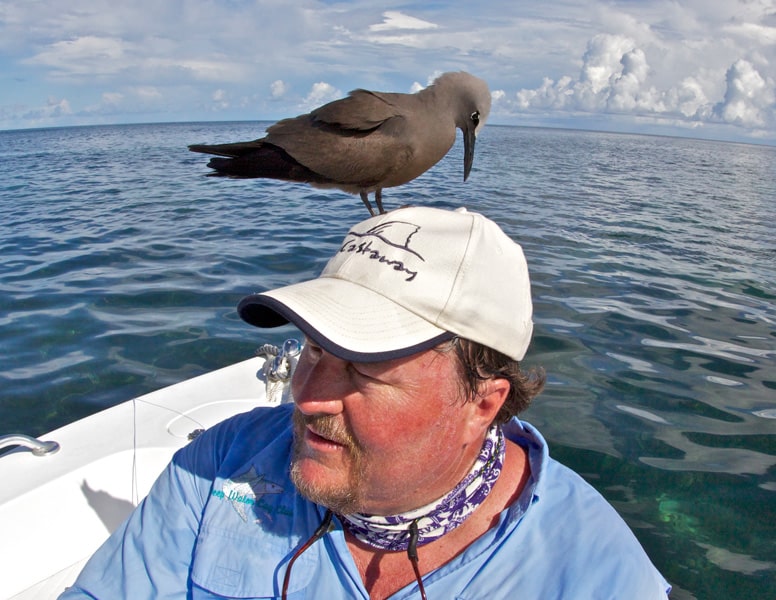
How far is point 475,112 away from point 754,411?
9.95 ft

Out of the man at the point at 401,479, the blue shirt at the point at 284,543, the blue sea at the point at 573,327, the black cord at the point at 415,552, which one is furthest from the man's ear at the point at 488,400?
the blue sea at the point at 573,327

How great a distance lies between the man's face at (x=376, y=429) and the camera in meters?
1.35

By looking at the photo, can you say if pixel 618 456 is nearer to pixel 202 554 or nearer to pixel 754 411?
pixel 754 411

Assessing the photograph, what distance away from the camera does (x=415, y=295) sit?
1.33m

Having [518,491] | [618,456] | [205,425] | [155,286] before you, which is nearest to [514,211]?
[155,286]

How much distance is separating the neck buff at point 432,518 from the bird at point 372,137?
307 centimetres

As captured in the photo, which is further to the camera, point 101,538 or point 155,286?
point 155,286

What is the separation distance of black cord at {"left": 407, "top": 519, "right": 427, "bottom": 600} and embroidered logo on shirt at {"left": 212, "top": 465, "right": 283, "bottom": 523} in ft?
1.28

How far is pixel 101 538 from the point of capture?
98.0 inches

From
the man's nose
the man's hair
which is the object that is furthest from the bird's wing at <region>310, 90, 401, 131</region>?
the man's nose

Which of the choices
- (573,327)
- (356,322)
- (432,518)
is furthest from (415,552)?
(573,327)

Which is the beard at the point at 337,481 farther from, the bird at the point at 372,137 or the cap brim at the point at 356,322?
the bird at the point at 372,137

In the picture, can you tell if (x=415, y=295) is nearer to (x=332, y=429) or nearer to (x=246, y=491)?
(x=332, y=429)

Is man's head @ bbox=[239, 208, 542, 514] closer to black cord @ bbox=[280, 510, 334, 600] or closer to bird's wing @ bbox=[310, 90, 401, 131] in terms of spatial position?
black cord @ bbox=[280, 510, 334, 600]
